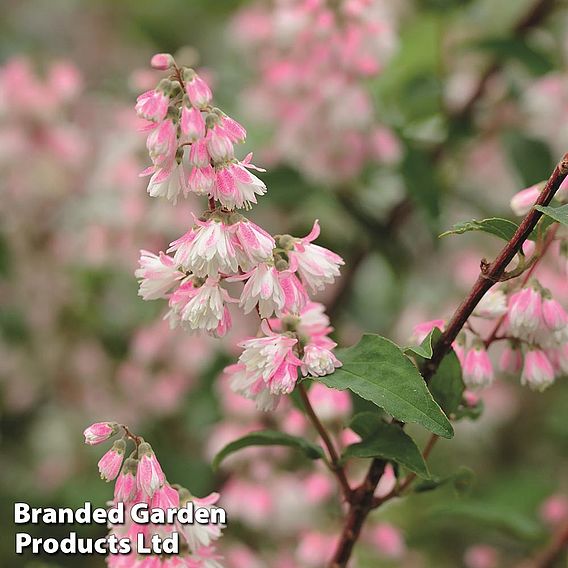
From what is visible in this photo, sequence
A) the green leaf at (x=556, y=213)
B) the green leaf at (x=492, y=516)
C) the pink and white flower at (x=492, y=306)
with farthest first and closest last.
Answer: the green leaf at (x=492, y=516), the pink and white flower at (x=492, y=306), the green leaf at (x=556, y=213)

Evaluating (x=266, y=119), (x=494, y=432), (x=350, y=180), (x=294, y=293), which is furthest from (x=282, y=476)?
(x=494, y=432)

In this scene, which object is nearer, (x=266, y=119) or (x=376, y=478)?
(x=376, y=478)

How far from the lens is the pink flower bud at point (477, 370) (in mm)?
729

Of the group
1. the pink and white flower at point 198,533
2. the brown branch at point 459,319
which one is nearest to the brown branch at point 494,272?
the brown branch at point 459,319

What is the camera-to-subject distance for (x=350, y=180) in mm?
1414

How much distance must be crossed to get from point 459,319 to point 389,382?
0.08m

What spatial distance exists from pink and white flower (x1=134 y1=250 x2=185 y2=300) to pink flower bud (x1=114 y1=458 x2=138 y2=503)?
134 millimetres

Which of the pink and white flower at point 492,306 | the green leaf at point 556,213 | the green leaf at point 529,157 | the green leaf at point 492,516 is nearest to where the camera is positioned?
the green leaf at point 556,213

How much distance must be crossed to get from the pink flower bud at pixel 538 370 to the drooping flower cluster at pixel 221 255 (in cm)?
17

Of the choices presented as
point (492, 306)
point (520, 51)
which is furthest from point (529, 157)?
point (492, 306)

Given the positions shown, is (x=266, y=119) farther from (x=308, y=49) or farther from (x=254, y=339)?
(x=254, y=339)

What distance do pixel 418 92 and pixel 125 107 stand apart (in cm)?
65

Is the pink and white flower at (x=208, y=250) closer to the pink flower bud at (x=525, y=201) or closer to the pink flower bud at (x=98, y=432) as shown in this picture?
the pink flower bud at (x=98, y=432)

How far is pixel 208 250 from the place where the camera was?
622mm
